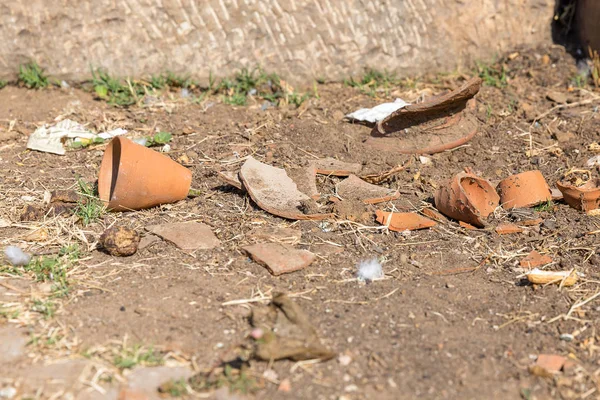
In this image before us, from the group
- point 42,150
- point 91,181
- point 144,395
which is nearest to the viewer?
point 144,395

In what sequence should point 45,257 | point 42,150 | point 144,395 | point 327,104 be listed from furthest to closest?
point 327,104 < point 42,150 < point 45,257 < point 144,395

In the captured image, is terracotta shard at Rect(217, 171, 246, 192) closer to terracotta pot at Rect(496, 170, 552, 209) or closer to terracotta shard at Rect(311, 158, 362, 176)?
terracotta shard at Rect(311, 158, 362, 176)

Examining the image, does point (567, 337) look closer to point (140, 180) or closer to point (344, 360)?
point (344, 360)

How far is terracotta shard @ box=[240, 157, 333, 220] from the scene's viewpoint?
4.01 m

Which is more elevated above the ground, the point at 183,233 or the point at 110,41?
the point at 110,41

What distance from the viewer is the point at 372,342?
3.02 metres

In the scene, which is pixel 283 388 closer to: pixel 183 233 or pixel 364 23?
pixel 183 233

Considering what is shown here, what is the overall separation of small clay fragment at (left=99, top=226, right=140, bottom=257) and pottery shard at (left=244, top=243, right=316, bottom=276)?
1.80 ft

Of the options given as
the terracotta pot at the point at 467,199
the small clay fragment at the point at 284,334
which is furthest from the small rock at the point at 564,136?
the small clay fragment at the point at 284,334

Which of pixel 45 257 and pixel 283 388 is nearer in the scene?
pixel 283 388

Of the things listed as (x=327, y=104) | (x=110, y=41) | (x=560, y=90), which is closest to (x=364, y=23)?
(x=327, y=104)

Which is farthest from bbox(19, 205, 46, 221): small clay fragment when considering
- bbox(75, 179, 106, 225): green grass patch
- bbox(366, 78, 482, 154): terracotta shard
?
bbox(366, 78, 482, 154): terracotta shard

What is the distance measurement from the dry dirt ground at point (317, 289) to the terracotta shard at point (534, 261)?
0.05 m

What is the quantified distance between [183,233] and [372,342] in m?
1.26
